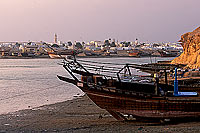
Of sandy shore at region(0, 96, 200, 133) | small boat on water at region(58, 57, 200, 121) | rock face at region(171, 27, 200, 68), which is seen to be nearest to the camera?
sandy shore at region(0, 96, 200, 133)

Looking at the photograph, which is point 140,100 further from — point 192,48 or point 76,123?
point 192,48

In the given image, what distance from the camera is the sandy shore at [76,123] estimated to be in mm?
10555

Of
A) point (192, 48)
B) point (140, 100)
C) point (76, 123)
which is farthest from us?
point (192, 48)

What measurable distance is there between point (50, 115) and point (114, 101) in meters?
4.52

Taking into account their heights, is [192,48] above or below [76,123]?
above

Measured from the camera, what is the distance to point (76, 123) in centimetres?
1209

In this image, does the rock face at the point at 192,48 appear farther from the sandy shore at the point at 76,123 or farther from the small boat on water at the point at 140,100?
the small boat on water at the point at 140,100

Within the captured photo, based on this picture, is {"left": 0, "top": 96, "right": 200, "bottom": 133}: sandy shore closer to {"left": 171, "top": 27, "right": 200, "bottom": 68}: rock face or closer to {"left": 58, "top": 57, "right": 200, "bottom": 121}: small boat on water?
{"left": 58, "top": 57, "right": 200, "bottom": 121}: small boat on water

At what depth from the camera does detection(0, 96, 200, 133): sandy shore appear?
10555mm

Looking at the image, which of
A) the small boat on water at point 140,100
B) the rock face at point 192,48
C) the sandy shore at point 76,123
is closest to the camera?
the sandy shore at point 76,123

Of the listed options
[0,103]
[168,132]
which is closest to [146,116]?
[168,132]

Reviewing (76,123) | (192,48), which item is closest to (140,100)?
(76,123)

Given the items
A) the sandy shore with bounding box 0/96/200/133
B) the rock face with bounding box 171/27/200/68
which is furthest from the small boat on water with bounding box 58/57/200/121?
the rock face with bounding box 171/27/200/68

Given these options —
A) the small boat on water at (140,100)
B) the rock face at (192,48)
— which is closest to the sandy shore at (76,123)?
the small boat on water at (140,100)
